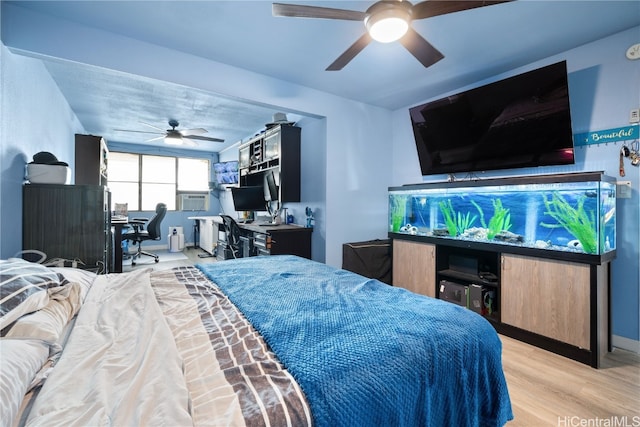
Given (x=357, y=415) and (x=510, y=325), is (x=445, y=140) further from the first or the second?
(x=357, y=415)

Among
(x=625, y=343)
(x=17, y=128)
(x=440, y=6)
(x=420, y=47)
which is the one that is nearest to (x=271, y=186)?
(x=17, y=128)

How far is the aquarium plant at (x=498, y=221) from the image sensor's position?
259cm

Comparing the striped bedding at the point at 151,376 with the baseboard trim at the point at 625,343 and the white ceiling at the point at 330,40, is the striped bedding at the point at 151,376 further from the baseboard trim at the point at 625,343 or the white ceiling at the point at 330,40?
the baseboard trim at the point at 625,343

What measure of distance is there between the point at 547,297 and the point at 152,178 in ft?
25.3

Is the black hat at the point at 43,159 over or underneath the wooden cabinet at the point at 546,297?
over

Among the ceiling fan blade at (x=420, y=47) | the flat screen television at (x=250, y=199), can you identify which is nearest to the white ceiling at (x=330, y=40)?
the ceiling fan blade at (x=420, y=47)

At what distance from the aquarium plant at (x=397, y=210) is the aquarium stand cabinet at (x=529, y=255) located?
0.79 ft

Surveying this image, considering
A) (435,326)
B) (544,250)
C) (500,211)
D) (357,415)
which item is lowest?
(357,415)

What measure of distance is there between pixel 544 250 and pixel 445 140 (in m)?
1.52

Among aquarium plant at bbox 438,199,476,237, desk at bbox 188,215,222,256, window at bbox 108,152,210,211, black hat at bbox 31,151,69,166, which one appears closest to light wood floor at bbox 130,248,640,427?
aquarium plant at bbox 438,199,476,237

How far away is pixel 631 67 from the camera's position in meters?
2.28

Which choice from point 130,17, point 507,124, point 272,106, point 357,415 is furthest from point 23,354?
point 507,124

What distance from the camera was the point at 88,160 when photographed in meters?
4.34

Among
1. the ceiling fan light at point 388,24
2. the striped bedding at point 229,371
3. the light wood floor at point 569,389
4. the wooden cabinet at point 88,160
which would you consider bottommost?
the light wood floor at point 569,389
